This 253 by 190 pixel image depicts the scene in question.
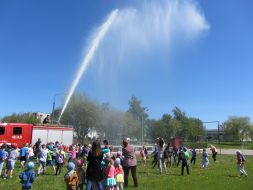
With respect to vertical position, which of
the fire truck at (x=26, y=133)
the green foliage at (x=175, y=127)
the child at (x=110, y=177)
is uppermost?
the green foliage at (x=175, y=127)

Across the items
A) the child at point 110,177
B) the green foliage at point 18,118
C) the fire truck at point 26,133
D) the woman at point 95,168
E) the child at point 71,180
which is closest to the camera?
the child at point 71,180

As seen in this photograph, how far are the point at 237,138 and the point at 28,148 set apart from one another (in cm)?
13171

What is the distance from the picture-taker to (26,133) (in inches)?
1453

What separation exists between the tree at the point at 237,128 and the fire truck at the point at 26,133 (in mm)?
117877

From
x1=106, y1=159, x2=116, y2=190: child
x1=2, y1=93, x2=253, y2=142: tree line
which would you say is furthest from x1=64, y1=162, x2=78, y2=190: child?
x1=2, y1=93, x2=253, y2=142: tree line

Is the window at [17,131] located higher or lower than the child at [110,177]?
higher

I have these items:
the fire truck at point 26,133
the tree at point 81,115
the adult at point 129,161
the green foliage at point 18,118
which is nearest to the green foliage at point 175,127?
the tree at point 81,115

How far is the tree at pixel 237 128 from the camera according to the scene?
14462cm

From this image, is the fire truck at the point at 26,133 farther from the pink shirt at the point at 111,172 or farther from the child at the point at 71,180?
the child at the point at 71,180

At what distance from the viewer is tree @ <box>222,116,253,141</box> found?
145 meters

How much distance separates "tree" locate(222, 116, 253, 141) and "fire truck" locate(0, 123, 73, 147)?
387 ft

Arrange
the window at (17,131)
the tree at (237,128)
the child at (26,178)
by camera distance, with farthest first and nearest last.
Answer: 1. the tree at (237,128)
2. the window at (17,131)
3. the child at (26,178)

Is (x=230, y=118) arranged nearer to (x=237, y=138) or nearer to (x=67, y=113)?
(x=237, y=138)

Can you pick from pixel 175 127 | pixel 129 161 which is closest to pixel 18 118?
pixel 175 127
